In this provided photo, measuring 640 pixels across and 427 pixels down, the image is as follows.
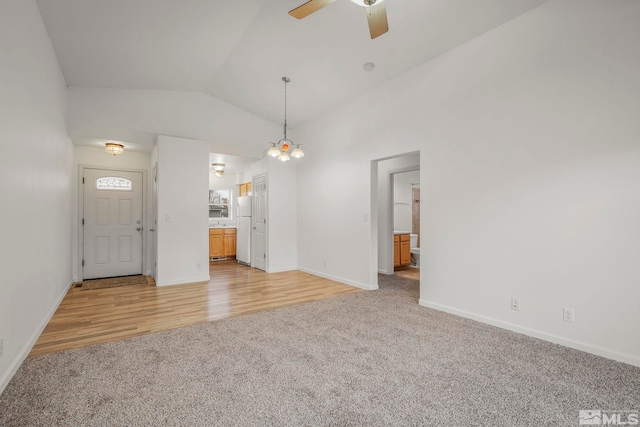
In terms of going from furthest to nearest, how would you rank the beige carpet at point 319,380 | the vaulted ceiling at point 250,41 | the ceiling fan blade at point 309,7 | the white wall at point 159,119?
the white wall at point 159,119, the vaulted ceiling at point 250,41, the ceiling fan blade at point 309,7, the beige carpet at point 319,380

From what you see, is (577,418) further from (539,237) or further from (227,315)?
(227,315)

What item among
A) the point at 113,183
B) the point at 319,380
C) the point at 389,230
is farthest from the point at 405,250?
the point at 113,183

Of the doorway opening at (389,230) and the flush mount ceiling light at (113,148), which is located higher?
the flush mount ceiling light at (113,148)

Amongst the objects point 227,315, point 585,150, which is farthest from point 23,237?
point 585,150

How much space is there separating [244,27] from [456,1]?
2.38m

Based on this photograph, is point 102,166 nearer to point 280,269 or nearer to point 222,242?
point 222,242

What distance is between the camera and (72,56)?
3701 millimetres

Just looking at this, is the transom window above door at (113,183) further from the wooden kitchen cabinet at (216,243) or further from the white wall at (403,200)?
the white wall at (403,200)

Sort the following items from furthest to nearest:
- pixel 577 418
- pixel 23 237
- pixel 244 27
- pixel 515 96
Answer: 1. pixel 244 27
2. pixel 515 96
3. pixel 23 237
4. pixel 577 418

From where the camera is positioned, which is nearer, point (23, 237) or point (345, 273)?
point (23, 237)

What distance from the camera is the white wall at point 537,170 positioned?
2.51 m

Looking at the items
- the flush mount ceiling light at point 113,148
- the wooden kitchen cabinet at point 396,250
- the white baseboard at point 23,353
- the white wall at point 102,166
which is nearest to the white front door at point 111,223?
the white wall at point 102,166

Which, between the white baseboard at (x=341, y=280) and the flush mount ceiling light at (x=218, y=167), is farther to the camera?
the flush mount ceiling light at (x=218, y=167)

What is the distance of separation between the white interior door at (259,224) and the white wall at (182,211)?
1.27m
